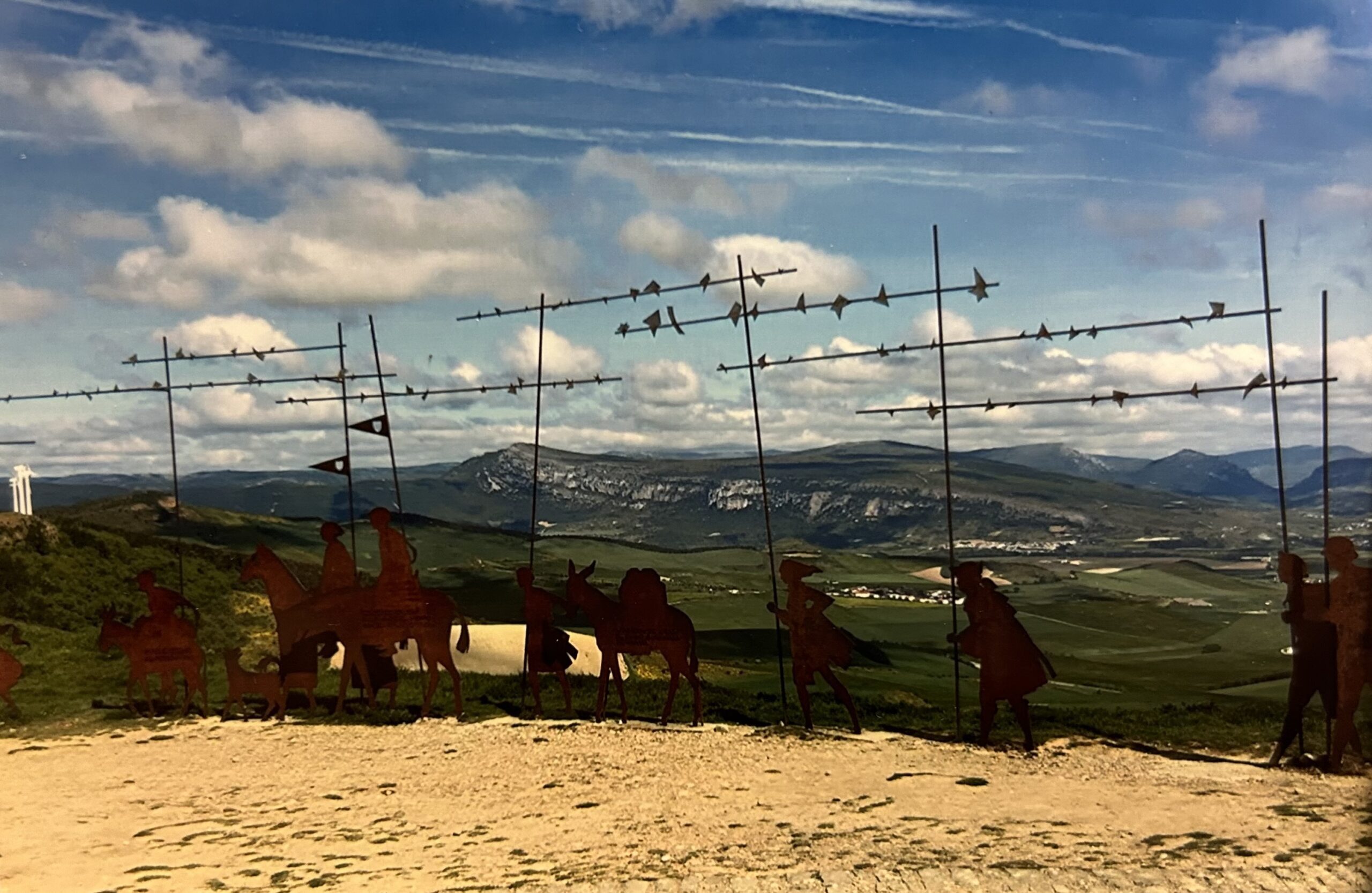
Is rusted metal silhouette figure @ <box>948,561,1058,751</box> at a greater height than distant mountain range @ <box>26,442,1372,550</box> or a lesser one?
greater

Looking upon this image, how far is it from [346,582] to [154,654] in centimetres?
388

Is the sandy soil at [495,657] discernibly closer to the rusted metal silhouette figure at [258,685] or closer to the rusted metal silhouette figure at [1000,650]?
the rusted metal silhouette figure at [258,685]

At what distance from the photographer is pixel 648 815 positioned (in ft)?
43.2

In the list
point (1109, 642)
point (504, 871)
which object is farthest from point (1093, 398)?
point (1109, 642)

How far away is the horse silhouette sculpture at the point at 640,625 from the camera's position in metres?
17.8

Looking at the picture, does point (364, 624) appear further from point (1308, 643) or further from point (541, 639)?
point (1308, 643)

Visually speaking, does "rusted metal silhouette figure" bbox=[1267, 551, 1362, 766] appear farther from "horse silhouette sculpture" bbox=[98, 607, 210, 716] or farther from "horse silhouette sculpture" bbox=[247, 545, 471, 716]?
"horse silhouette sculpture" bbox=[98, 607, 210, 716]

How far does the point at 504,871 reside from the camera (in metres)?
11.2

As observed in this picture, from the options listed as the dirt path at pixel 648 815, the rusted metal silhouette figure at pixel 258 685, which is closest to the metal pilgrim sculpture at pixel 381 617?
the rusted metal silhouette figure at pixel 258 685

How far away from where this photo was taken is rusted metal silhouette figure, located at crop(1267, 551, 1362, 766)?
1375 cm

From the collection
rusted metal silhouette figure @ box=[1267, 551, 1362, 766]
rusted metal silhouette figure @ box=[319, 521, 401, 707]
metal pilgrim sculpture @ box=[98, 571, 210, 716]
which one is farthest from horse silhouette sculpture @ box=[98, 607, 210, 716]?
rusted metal silhouette figure @ box=[1267, 551, 1362, 766]

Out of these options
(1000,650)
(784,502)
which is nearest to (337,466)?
(1000,650)

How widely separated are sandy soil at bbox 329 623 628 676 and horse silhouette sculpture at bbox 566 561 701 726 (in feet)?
15.9

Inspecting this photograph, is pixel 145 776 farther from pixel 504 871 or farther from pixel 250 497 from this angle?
pixel 250 497
